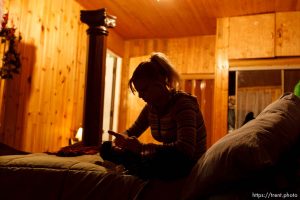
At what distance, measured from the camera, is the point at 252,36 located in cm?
405

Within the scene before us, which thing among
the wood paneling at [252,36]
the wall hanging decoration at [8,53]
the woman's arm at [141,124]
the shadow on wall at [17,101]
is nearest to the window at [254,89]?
the wood paneling at [252,36]

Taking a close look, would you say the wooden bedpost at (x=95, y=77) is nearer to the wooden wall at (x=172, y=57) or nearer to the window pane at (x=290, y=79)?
the window pane at (x=290, y=79)

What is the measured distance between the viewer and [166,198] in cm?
112

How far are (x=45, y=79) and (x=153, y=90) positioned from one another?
90.7 inches

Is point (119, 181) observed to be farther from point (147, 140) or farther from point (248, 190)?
point (147, 140)

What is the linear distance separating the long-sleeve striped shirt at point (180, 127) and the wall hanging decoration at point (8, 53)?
1724 mm

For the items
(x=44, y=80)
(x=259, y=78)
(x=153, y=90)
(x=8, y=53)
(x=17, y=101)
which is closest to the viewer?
(x=153, y=90)

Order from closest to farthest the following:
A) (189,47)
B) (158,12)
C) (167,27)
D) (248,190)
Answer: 1. (248,190)
2. (158,12)
3. (167,27)
4. (189,47)

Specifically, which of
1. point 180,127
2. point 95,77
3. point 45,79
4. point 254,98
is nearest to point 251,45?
point 254,98

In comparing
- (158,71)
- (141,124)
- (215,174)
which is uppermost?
(158,71)

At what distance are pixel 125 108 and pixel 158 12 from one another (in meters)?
1.77

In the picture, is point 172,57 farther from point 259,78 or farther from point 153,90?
point 153,90

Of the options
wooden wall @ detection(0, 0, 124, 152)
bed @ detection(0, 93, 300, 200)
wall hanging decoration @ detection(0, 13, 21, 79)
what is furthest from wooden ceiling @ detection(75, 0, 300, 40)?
bed @ detection(0, 93, 300, 200)

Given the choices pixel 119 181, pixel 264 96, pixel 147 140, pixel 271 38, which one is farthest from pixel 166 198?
pixel 147 140
